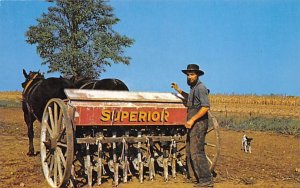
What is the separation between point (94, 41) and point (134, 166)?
21239 millimetres

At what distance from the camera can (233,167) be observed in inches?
365

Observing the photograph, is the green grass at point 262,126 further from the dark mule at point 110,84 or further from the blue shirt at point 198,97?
the blue shirt at point 198,97

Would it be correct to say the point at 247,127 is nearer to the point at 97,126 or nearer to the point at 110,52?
the point at 110,52

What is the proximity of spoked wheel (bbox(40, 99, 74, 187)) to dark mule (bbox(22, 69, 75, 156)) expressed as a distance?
193 centimetres

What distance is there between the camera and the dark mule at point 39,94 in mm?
9359

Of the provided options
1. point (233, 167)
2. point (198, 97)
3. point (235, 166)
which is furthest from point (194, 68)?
point (235, 166)

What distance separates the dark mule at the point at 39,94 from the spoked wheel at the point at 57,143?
1.93 m

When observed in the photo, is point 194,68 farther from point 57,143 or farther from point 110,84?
point 110,84

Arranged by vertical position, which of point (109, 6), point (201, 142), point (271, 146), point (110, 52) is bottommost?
point (271, 146)

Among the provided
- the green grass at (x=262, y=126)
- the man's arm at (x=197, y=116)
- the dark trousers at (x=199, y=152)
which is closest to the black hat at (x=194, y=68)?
the man's arm at (x=197, y=116)

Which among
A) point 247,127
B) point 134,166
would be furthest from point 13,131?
point 247,127

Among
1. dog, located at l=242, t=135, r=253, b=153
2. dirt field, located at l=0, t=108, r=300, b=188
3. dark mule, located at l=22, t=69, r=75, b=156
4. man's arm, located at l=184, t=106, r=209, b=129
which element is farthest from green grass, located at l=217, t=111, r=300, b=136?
man's arm, located at l=184, t=106, r=209, b=129

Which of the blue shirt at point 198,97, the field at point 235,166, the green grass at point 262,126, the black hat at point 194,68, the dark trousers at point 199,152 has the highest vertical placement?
the black hat at point 194,68

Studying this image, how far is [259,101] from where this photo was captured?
44219 mm
